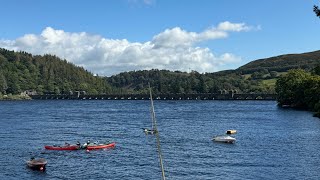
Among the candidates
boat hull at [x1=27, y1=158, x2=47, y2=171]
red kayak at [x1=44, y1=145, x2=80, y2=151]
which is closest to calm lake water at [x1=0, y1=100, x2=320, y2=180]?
boat hull at [x1=27, y1=158, x2=47, y2=171]

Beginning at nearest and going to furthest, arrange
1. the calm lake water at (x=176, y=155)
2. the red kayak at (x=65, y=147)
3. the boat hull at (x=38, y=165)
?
1. the calm lake water at (x=176, y=155)
2. the boat hull at (x=38, y=165)
3. the red kayak at (x=65, y=147)

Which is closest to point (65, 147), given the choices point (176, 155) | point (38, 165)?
point (38, 165)

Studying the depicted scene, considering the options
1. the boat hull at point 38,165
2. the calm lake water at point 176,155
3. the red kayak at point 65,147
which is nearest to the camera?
the calm lake water at point 176,155

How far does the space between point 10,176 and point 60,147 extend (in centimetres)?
2811

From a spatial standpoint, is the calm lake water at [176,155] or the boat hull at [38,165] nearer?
the calm lake water at [176,155]

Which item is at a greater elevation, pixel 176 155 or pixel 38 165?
pixel 38 165

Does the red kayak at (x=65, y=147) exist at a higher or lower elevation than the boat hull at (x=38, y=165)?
higher

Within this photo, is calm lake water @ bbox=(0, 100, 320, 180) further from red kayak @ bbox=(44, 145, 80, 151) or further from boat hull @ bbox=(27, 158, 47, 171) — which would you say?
red kayak @ bbox=(44, 145, 80, 151)

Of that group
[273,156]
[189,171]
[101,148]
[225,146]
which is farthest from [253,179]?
[101,148]

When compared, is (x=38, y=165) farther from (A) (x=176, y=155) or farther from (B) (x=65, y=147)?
(A) (x=176, y=155)

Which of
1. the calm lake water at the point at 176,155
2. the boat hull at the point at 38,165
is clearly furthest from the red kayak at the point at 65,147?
the boat hull at the point at 38,165

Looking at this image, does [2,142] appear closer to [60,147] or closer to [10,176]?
[60,147]

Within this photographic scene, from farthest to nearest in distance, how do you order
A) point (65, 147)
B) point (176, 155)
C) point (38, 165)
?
point (65, 147) → point (176, 155) → point (38, 165)

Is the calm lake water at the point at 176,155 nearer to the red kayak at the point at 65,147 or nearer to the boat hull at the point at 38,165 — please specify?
the boat hull at the point at 38,165
